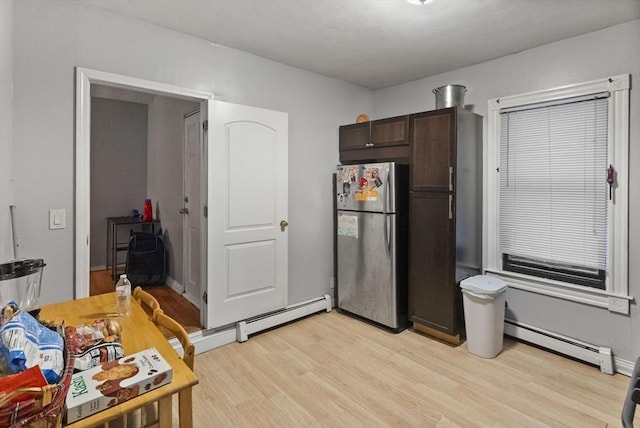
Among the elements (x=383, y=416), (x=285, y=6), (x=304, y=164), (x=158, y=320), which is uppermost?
(x=285, y=6)

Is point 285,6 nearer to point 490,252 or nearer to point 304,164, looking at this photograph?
point 304,164

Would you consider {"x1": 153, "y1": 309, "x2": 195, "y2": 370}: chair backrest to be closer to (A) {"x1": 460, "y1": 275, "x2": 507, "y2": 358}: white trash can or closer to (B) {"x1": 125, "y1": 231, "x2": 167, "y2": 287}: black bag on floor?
(A) {"x1": 460, "y1": 275, "x2": 507, "y2": 358}: white trash can

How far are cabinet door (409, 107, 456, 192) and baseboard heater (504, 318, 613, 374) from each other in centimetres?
139

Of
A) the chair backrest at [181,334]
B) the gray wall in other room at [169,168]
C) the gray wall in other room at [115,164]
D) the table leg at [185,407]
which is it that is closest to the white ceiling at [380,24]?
the gray wall in other room at [169,168]

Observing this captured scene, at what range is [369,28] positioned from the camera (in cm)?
253

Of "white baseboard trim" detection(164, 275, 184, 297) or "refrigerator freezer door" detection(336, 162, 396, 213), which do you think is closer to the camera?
"refrigerator freezer door" detection(336, 162, 396, 213)

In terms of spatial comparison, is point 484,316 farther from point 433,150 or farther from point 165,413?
point 165,413

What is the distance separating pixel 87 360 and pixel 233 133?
2155 mm

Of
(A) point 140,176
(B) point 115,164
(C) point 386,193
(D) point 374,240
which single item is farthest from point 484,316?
(B) point 115,164

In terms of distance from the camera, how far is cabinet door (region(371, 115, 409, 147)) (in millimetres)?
3203

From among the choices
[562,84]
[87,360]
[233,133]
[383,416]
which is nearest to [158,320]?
[87,360]

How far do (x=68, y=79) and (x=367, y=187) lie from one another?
244cm

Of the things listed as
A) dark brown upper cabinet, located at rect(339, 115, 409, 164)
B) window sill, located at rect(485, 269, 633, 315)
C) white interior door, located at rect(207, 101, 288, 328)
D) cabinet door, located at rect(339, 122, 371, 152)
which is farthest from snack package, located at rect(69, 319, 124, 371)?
window sill, located at rect(485, 269, 633, 315)

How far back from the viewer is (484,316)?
8.82 feet
